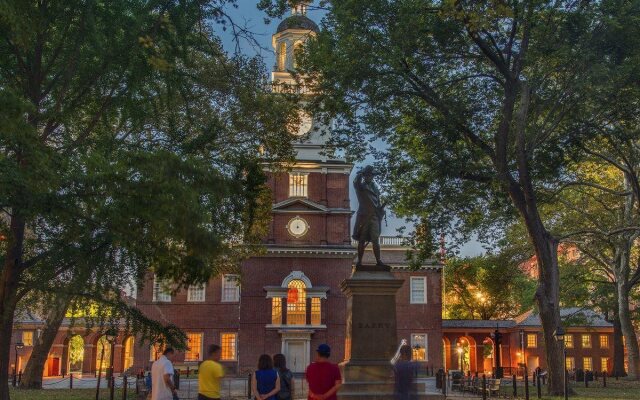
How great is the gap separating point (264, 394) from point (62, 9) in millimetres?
9298

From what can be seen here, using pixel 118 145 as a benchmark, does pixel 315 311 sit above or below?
below

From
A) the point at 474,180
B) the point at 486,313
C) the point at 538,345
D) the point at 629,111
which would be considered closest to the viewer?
the point at 629,111

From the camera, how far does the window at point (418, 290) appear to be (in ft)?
169

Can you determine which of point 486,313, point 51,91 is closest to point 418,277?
point 486,313

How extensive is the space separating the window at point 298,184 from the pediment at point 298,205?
1038mm

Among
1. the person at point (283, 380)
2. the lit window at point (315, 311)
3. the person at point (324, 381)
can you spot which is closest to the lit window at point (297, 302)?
the lit window at point (315, 311)

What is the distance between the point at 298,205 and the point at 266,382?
1395 inches

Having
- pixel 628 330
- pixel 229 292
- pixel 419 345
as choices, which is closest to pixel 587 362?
pixel 419 345

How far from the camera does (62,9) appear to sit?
1453 centimetres

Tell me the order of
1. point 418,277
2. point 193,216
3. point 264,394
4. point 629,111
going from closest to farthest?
point 264,394
point 193,216
point 629,111
point 418,277

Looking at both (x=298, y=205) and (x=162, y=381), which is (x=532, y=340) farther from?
(x=162, y=381)

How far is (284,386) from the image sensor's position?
33.0 feet

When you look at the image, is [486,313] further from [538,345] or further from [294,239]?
[294,239]

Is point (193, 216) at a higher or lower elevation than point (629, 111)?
lower
